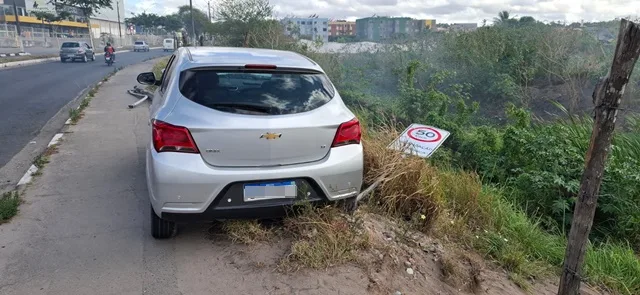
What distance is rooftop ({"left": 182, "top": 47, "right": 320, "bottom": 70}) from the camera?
11.4 ft

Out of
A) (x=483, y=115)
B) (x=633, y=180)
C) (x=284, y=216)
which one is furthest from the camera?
(x=483, y=115)

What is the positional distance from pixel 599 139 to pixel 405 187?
202 cm

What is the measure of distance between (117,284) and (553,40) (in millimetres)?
13434

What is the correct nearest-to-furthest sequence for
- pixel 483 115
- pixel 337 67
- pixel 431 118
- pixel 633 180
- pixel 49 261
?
pixel 49 261 < pixel 633 180 < pixel 431 118 < pixel 483 115 < pixel 337 67

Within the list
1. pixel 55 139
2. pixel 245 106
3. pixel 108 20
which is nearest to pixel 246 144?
pixel 245 106

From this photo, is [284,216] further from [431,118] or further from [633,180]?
[431,118]

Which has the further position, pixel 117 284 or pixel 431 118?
pixel 431 118

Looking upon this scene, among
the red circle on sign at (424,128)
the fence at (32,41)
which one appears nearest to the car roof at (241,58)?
the red circle on sign at (424,128)

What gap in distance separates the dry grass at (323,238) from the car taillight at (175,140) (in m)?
1.00

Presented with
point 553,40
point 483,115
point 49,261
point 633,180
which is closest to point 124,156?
point 49,261

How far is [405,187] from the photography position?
4105 millimetres

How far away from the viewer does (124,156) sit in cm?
596

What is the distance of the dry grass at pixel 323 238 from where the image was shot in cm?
307

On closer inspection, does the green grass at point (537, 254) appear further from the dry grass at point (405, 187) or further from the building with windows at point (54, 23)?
the building with windows at point (54, 23)
